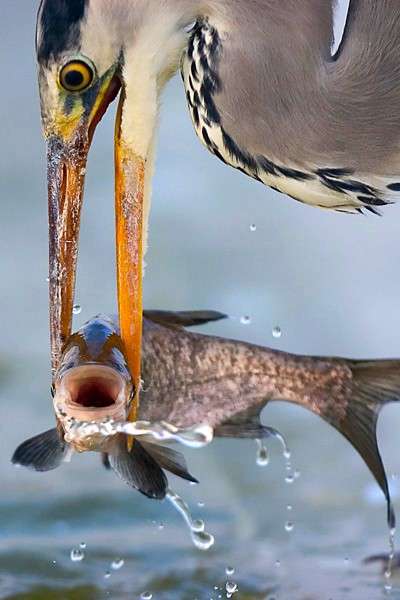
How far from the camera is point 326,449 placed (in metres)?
4.00

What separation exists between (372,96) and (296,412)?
159cm

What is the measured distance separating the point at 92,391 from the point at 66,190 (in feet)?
1.34

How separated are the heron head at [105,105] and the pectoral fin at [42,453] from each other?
0.45 ft

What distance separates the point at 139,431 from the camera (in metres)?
2.51

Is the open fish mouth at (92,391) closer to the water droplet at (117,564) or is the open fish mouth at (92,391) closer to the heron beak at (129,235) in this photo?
the heron beak at (129,235)

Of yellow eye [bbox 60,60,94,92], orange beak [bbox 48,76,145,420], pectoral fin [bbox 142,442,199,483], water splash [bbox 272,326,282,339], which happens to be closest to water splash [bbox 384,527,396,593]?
water splash [bbox 272,326,282,339]

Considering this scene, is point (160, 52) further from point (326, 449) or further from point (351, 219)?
point (351, 219)

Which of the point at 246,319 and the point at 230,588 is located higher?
the point at 246,319

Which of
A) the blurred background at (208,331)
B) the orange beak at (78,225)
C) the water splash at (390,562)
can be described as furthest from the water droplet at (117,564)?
the orange beak at (78,225)

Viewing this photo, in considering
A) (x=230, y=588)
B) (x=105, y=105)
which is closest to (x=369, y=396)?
(x=230, y=588)

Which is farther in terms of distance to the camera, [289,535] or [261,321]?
[261,321]

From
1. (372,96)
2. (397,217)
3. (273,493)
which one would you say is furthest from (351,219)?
(372,96)

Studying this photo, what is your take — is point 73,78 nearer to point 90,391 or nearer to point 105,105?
point 105,105

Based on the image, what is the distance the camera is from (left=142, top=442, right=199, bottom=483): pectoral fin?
2.72m
